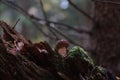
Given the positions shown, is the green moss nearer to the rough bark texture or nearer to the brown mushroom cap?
the brown mushroom cap

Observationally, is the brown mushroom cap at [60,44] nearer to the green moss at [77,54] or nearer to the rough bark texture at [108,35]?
the green moss at [77,54]

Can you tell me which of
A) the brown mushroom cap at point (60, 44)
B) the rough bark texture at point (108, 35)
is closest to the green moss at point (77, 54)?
the brown mushroom cap at point (60, 44)

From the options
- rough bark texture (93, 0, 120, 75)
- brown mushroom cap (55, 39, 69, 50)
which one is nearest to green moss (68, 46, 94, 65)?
brown mushroom cap (55, 39, 69, 50)

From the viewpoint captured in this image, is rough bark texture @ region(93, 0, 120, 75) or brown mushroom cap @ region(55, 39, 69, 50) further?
rough bark texture @ region(93, 0, 120, 75)

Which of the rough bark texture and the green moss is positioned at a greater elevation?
the rough bark texture

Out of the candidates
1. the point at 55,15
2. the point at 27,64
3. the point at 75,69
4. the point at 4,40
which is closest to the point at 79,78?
the point at 75,69

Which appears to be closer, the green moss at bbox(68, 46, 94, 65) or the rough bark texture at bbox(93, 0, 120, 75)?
the green moss at bbox(68, 46, 94, 65)

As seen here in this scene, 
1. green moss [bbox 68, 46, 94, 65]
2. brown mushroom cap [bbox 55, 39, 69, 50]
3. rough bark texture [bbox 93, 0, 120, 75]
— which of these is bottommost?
green moss [bbox 68, 46, 94, 65]

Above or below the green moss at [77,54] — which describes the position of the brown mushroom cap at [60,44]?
A: above
